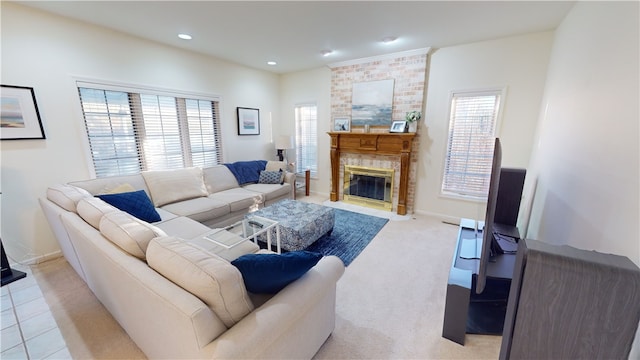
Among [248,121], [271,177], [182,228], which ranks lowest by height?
[182,228]

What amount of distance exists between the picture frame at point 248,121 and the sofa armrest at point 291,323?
3.78 m

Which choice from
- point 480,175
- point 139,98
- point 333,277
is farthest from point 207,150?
point 480,175

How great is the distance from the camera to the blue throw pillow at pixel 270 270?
1189mm

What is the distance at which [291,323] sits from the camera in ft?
3.84

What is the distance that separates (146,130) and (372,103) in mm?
3556

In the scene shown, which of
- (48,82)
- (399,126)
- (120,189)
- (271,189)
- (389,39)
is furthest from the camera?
(271,189)

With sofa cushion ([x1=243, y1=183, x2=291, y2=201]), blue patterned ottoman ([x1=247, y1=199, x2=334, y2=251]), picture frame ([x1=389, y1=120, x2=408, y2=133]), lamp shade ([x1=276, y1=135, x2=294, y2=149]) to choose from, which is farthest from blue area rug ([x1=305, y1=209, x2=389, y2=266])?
lamp shade ([x1=276, y1=135, x2=294, y2=149])

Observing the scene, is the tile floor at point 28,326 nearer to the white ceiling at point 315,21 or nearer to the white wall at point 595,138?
the white ceiling at point 315,21

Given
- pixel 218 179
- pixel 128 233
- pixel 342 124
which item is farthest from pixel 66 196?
pixel 342 124

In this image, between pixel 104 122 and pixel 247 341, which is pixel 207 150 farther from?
pixel 247 341

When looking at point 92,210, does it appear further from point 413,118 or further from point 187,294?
point 413,118

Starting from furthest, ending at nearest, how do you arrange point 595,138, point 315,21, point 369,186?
point 369,186 < point 315,21 < point 595,138

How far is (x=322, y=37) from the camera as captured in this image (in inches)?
123

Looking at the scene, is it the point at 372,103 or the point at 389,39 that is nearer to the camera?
the point at 389,39
